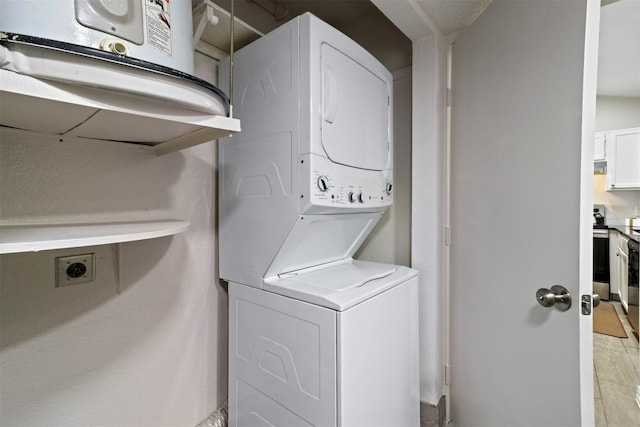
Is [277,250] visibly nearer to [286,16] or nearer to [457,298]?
[457,298]

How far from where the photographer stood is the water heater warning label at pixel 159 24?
0.84 metres

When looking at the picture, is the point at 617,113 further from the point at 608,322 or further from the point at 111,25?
the point at 111,25

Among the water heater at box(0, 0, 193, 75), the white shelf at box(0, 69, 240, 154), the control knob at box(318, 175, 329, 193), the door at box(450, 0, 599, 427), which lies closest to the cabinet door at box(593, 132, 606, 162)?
the door at box(450, 0, 599, 427)

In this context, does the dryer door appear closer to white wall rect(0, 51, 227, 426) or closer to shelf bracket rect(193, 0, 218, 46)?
shelf bracket rect(193, 0, 218, 46)

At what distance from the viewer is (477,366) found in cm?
165

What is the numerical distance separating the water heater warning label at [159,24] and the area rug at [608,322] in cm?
210

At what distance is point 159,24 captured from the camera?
34.3 inches

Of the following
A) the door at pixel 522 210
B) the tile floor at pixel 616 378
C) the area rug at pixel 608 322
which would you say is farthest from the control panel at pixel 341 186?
the tile floor at pixel 616 378

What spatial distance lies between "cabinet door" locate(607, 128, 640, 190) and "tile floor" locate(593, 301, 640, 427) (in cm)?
62

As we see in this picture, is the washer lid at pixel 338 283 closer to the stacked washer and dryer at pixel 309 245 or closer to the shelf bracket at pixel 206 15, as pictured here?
the stacked washer and dryer at pixel 309 245

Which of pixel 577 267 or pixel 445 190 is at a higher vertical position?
pixel 445 190

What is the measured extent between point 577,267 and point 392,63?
1.67 meters

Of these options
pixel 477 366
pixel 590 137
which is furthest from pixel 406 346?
pixel 590 137

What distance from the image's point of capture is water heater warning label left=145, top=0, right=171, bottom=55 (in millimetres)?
844
